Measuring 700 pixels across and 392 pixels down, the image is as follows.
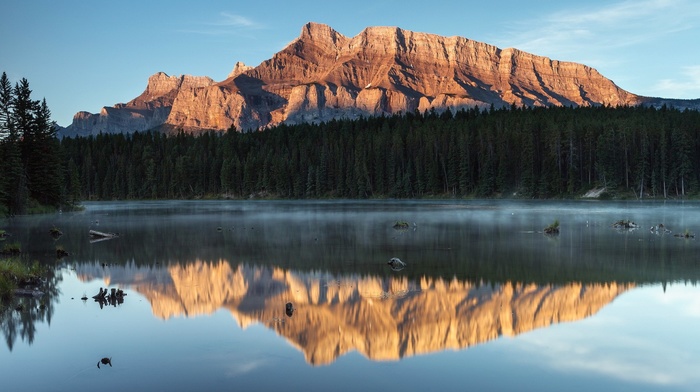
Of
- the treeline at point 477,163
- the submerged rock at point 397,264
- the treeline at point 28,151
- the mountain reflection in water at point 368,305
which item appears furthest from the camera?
the treeline at point 477,163

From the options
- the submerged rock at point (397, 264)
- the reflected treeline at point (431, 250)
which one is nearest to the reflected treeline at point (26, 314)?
the reflected treeline at point (431, 250)

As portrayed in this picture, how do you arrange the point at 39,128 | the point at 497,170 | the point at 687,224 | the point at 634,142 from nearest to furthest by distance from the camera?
the point at 687,224 < the point at 39,128 < the point at 634,142 < the point at 497,170

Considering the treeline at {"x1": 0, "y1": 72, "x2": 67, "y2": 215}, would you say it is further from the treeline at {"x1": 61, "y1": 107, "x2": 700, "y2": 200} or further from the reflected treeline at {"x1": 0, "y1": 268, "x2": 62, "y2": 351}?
the reflected treeline at {"x1": 0, "y1": 268, "x2": 62, "y2": 351}

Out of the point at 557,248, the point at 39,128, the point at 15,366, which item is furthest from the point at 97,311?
the point at 39,128

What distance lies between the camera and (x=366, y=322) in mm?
18281

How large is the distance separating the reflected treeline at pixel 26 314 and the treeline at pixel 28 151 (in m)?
58.8

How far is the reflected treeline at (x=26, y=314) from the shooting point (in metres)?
17.0

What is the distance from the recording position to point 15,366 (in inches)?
563

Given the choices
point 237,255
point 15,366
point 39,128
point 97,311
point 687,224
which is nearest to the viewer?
point 15,366

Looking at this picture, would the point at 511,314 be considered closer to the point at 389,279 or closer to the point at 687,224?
the point at 389,279

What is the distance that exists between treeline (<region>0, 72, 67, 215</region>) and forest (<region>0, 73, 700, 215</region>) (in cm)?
16

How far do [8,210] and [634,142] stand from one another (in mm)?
120011

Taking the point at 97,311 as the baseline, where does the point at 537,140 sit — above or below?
above

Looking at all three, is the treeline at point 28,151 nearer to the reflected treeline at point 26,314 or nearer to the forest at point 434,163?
the forest at point 434,163
